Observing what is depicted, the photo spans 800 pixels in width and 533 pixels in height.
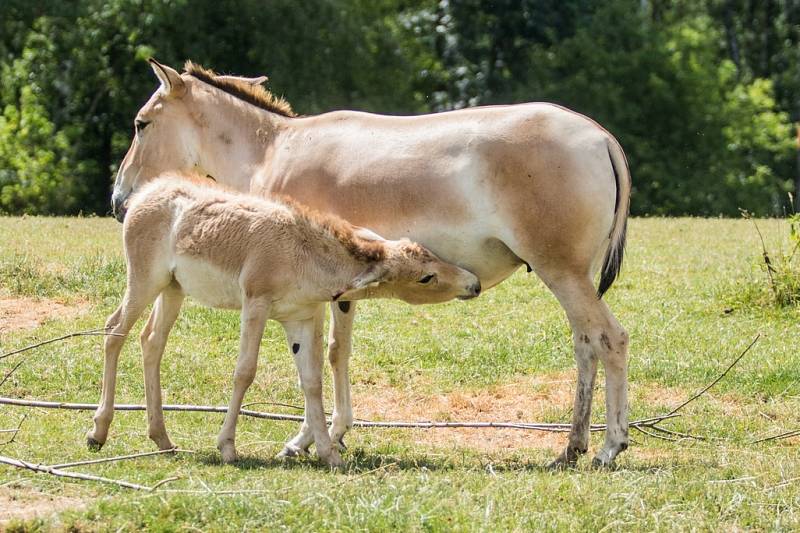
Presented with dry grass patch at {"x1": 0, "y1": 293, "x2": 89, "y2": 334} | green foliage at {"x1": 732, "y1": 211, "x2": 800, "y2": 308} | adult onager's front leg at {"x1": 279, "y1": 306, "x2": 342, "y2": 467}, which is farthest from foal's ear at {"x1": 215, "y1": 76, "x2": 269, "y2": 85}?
green foliage at {"x1": 732, "y1": 211, "x2": 800, "y2": 308}

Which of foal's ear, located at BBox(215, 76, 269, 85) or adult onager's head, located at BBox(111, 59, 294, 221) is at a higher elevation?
foal's ear, located at BBox(215, 76, 269, 85)

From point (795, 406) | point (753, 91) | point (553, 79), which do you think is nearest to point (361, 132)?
point (795, 406)

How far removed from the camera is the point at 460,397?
1050 centimetres

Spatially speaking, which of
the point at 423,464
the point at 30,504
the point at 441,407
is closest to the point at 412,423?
the point at 441,407

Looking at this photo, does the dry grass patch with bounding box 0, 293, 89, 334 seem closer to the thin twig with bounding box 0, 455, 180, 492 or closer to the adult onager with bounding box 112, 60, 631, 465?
the adult onager with bounding box 112, 60, 631, 465

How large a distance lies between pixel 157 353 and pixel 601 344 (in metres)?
2.94

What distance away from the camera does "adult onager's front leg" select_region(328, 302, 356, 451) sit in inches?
351

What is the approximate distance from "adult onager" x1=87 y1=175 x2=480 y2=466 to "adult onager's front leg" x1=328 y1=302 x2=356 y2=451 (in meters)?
0.55

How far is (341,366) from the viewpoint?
357 inches

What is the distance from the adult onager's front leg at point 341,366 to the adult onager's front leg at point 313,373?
543 mm

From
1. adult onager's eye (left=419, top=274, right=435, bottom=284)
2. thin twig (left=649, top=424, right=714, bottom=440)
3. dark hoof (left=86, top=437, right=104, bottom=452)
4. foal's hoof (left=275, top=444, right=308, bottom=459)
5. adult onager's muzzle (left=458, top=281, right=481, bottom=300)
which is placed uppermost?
adult onager's eye (left=419, top=274, right=435, bottom=284)

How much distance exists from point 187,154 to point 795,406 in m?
5.12

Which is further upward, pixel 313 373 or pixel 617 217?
pixel 617 217

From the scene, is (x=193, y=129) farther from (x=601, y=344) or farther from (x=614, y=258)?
(x=601, y=344)
